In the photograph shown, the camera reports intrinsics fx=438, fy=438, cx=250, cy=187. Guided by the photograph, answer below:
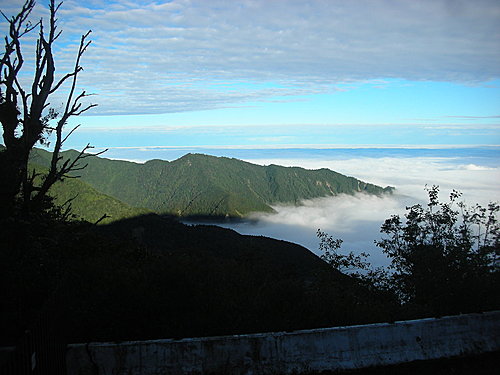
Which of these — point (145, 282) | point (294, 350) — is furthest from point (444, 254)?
point (145, 282)

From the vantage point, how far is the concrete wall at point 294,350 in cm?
753

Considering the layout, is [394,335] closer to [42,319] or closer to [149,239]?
[42,319]

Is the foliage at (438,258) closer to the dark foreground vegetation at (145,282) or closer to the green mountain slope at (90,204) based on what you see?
the dark foreground vegetation at (145,282)

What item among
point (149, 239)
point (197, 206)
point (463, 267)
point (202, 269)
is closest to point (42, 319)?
point (202, 269)

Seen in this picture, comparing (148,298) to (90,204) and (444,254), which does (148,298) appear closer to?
(444,254)

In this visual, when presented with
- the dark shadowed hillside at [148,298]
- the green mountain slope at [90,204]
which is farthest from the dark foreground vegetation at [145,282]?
the green mountain slope at [90,204]

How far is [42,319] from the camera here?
6.43 metres

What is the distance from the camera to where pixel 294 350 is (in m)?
8.18

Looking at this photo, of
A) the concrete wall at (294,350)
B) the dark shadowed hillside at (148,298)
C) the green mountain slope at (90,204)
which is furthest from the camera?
the green mountain slope at (90,204)

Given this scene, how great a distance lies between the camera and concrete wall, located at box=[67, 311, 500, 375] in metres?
7.53

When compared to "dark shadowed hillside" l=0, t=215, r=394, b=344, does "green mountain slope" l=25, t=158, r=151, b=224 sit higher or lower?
higher

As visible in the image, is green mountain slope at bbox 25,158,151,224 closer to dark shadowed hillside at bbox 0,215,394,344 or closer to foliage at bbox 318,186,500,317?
foliage at bbox 318,186,500,317

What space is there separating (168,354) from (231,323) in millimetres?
1608

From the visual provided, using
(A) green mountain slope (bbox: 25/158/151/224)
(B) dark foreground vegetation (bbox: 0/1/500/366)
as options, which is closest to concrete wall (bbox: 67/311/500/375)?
(B) dark foreground vegetation (bbox: 0/1/500/366)
